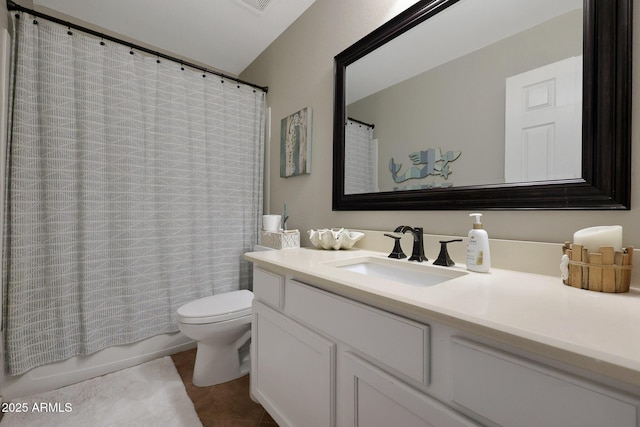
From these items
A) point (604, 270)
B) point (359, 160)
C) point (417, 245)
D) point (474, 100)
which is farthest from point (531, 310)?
point (359, 160)

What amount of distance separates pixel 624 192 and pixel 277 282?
1120 millimetres

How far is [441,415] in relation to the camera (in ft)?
1.78

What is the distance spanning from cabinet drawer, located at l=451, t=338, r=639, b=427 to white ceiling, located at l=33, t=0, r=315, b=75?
218 centimetres

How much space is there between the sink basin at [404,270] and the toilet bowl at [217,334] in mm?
831

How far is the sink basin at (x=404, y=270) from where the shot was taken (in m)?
0.91

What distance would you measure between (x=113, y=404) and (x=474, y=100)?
2271 millimetres

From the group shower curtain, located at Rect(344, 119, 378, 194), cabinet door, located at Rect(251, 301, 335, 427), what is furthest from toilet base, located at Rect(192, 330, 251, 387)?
shower curtain, located at Rect(344, 119, 378, 194)

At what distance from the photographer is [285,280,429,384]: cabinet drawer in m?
0.58

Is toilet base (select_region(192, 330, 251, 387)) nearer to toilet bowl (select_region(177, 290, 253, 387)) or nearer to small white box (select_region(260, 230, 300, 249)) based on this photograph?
toilet bowl (select_region(177, 290, 253, 387))

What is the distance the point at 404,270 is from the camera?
103cm

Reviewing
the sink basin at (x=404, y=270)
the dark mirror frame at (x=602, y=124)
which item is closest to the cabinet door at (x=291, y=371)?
the sink basin at (x=404, y=270)

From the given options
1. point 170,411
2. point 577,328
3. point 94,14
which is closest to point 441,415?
point 577,328

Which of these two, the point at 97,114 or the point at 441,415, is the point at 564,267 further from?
the point at 97,114

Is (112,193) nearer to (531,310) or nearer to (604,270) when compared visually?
(531,310)
